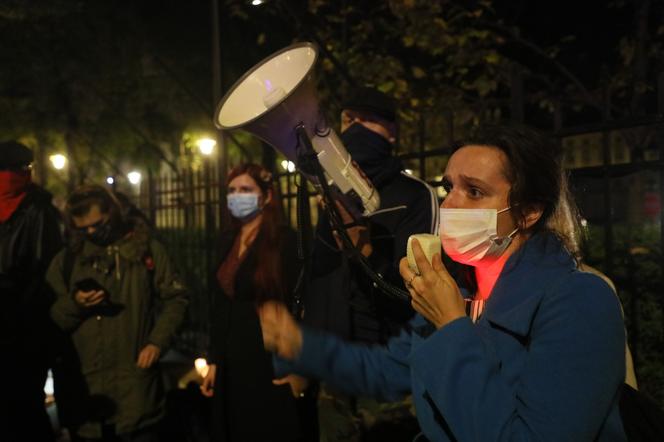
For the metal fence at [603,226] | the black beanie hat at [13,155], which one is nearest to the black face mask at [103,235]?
the metal fence at [603,226]

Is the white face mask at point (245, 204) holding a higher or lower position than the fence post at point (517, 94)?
lower

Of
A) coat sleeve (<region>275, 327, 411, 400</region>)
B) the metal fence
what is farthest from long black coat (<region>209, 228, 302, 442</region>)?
coat sleeve (<region>275, 327, 411, 400</region>)

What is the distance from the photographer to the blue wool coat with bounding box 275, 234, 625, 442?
1.36 m

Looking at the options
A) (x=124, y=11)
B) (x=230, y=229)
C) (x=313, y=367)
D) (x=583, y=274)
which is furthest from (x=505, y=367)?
(x=124, y=11)

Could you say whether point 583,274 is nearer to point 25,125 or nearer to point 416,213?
point 416,213

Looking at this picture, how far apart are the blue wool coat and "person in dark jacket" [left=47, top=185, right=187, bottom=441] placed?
8.86ft

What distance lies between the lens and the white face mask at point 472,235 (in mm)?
1695

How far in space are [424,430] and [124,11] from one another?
9228 mm

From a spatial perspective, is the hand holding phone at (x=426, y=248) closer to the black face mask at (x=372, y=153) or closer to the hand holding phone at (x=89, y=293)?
the black face mask at (x=372, y=153)

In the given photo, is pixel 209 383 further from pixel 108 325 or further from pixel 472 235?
pixel 472 235

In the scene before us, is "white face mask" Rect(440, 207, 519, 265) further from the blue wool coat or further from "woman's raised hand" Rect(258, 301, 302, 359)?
"woman's raised hand" Rect(258, 301, 302, 359)

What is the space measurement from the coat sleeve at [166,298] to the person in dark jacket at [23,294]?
28.1 inches

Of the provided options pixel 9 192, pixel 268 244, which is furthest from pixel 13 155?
pixel 268 244

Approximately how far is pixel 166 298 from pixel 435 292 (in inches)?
112
